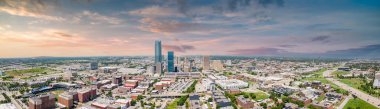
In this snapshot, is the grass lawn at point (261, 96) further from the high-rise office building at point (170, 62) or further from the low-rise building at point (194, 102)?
the high-rise office building at point (170, 62)

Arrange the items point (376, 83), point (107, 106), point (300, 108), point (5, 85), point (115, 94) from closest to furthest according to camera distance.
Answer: point (300, 108), point (107, 106), point (115, 94), point (376, 83), point (5, 85)

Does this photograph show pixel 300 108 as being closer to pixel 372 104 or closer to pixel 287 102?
pixel 287 102

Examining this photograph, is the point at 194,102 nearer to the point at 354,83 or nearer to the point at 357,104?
the point at 357,104

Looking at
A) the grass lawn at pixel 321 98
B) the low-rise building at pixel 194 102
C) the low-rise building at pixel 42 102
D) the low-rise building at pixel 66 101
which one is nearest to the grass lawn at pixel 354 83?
the grass lawn at pixel 321 98

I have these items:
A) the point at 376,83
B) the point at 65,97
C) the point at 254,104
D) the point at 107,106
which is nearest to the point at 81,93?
the point at 65,97

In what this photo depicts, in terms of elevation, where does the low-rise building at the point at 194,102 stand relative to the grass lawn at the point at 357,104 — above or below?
above

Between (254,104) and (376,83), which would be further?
(376,83)

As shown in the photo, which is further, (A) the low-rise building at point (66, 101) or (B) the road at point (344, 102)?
(B) the road at point (344, 102)

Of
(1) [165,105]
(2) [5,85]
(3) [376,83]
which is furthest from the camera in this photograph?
(2) [5,85]

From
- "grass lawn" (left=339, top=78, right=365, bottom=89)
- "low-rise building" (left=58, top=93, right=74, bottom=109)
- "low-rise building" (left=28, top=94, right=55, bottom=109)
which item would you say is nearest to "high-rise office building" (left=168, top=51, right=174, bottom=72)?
"low-rise building" (left=58, top=93, right=74, bottom=109)

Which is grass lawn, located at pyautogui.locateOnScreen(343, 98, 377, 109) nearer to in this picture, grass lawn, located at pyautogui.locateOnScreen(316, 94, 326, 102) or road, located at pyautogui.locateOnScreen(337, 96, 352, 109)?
road, located at pyautogui.locateOnScreen(337, 96, 352, 109)

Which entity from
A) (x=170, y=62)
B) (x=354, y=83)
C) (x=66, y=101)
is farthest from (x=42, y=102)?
(x=354, y=83)
